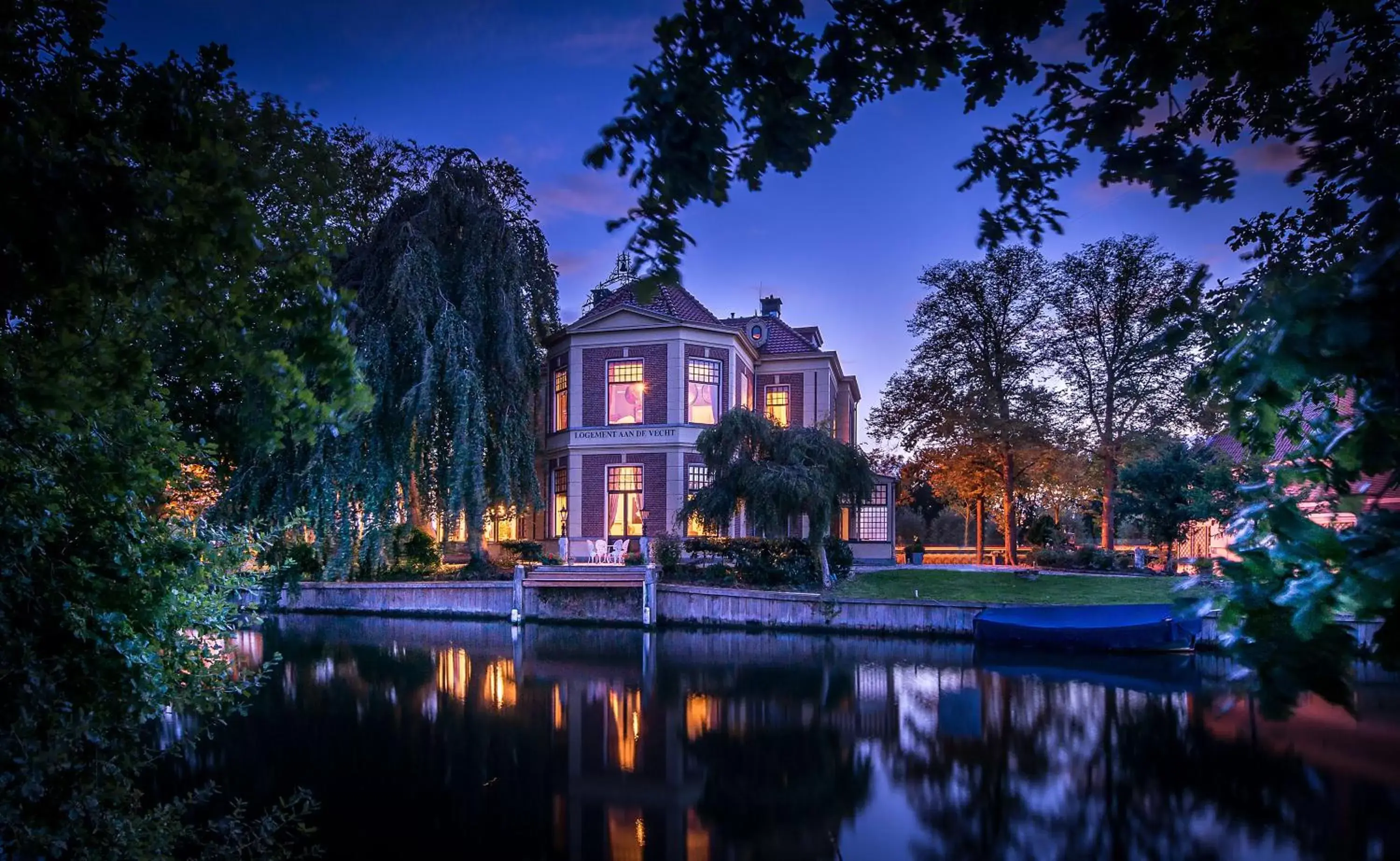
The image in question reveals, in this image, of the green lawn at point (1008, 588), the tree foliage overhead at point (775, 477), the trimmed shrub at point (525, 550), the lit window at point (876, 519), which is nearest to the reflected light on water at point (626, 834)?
the tree foliage overhead at point (775, 477)

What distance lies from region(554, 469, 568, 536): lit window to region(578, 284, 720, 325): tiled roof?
5312mm

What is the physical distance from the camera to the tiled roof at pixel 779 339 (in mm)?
30391

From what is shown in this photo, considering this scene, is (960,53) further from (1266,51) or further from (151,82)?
(151,82)

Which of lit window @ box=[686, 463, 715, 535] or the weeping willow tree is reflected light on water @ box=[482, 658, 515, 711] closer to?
the weeping willow tree

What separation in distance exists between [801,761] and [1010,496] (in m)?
21.3

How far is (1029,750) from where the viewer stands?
1099cm

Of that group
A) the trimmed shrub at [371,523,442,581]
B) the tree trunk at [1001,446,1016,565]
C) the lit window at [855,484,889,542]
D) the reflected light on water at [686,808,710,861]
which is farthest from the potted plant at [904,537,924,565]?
the reflected light on water at [686,808,710,861]

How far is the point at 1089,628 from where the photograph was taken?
17.6 m

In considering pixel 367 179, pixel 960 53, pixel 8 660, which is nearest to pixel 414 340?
pixel 367 179

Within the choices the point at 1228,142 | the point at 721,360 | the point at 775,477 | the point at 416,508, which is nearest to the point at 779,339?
the point at 721,360

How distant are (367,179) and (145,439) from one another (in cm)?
2263

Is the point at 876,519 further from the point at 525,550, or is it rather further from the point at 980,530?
the point at 525,550

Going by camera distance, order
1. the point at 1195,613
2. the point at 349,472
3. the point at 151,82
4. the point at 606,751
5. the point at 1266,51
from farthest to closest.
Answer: the point at 349,472
the point at 606,751
the point at 151,82
the point at 1266,51
the point at 1195,613

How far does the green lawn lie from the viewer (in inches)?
843
